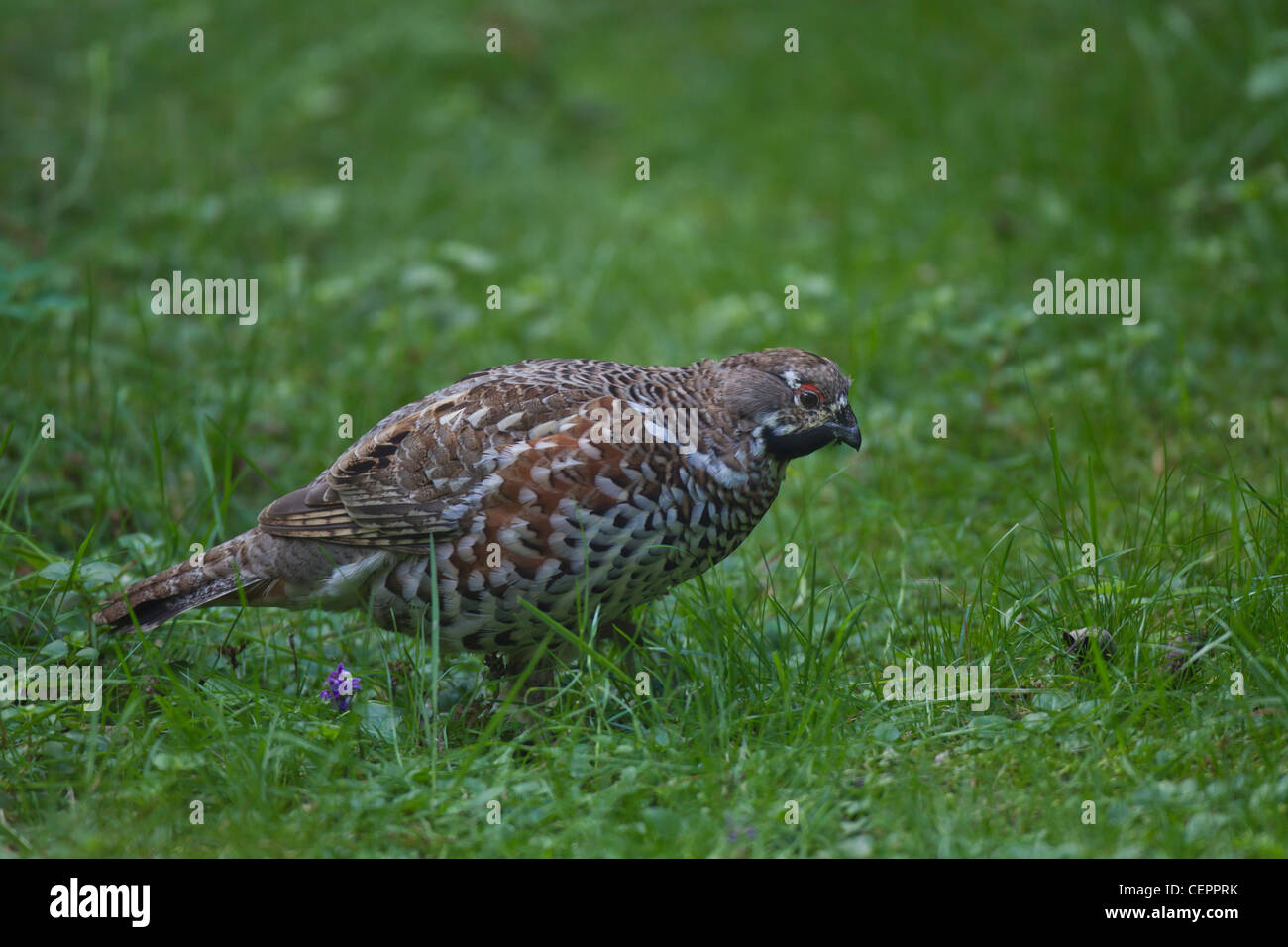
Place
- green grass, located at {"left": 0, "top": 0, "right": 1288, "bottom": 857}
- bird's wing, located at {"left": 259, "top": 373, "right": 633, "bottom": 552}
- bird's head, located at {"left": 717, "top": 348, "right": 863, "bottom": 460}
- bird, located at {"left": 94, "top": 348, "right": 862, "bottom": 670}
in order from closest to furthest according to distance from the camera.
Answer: green grass, located at {"left": 0, "top": 0, "right": 1288, "bottom": 857}
bird, located at {"left": 94, "top": 348, "right": 862, "bottom": 670}
bird's wing, located at {"left": 259, "top": 373, "right": 633, "bottom": 552}
bird's head, located at {"left": 717, "top": 348, "right": 863, "bottom": 460}

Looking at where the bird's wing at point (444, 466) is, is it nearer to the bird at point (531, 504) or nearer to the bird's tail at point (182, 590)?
the bird at point (531, 504)

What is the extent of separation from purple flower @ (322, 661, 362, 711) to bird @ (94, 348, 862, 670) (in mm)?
231

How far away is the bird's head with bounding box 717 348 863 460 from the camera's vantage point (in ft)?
13.6

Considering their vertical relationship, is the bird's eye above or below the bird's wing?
above

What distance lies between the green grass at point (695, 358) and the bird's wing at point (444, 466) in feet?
1.04

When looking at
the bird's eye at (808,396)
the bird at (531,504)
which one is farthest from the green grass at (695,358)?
the bird's eye at (808,396)

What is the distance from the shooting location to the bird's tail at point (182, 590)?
4.23 m

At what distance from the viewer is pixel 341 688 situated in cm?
396

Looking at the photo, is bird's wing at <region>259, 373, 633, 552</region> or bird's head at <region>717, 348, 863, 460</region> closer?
bird's wing at <region>259, 373, 633, 552</region>

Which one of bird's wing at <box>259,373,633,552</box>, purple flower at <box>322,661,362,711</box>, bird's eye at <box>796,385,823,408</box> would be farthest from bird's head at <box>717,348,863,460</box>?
purple flower at <box>322,661,362,711</box>

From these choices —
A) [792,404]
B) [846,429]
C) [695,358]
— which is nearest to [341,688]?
[792,404]

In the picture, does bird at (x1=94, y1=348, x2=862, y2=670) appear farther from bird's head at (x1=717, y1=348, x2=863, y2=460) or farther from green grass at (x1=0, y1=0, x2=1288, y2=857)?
green grass at (x1=0, y1=0, x2=1288, y2=857)

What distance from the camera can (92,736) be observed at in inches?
144

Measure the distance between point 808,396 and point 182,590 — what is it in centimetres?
225
